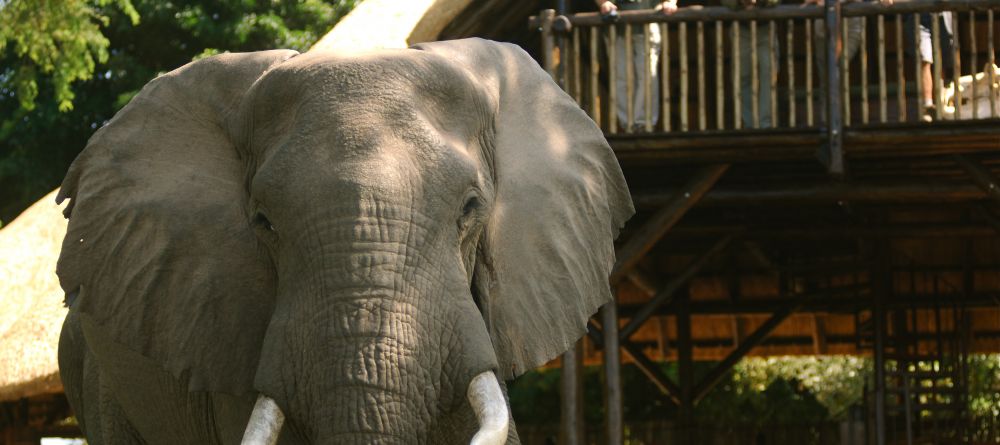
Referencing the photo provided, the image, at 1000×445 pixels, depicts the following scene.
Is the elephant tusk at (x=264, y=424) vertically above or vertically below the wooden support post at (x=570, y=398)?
above

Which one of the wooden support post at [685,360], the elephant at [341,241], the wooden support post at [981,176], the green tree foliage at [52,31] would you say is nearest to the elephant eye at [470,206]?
the elephant at [341,241]

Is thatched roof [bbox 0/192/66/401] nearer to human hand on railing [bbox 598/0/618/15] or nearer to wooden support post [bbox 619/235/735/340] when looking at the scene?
wooden support post [bbox 619/235/735/340]

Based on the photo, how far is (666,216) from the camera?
39.7 feet

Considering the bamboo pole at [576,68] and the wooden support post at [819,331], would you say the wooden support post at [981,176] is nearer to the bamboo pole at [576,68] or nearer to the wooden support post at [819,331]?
the bamboo pole at [576,68]

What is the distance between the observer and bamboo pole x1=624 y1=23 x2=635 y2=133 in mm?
11352

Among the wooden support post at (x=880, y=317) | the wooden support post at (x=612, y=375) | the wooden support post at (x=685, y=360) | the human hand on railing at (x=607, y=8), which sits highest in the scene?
the human hand on railing at (x=607, y=8)

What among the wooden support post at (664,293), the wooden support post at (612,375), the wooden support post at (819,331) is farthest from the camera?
Answer: the wooden support post at (819,331)

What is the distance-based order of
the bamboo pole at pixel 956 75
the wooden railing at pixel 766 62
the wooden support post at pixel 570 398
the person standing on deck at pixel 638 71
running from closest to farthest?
the bamboo pole at pixel 956 75
the wooden railing at pixel 766 62
the person standing on deck at pixel 638 71
the wooden support post at pixel 570 398

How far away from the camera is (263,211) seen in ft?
17.1

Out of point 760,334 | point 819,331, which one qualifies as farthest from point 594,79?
point 819,331

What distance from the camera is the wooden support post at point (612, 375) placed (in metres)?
12.2

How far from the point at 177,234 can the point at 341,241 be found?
39.3 inches

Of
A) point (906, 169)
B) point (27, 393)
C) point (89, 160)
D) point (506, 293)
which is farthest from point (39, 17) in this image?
point (506, 293)

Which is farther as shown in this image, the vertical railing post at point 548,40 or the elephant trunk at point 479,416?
the vertical railing post at point 548,40
